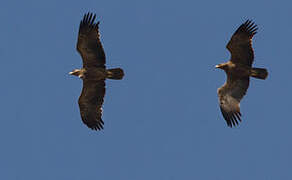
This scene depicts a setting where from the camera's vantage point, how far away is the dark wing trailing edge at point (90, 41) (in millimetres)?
29750

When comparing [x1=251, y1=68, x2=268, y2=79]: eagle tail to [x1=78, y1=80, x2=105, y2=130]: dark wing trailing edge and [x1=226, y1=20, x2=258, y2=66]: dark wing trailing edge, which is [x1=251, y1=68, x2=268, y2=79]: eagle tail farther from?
[x1=78, y1=80, x2=105, y2=130]: dark wing trailing edge

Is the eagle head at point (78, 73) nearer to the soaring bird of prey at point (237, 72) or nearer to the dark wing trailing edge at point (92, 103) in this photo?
the dark wing trailing edge at point (92, 103)

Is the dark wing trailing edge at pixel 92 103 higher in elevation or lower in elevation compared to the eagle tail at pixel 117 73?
lower

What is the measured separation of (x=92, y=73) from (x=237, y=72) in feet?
14.8

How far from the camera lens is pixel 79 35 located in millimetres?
29781

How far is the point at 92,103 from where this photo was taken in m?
30.8

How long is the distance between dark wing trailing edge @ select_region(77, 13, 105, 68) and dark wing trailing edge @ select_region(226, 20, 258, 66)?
13.2 feet

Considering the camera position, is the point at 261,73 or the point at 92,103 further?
the point at 92,103

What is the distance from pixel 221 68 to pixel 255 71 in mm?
1263

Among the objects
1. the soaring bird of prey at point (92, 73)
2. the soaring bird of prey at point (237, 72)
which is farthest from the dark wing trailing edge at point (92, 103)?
the soaring bird of prey at point (237, 72)

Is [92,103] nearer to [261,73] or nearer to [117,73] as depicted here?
[117,73]

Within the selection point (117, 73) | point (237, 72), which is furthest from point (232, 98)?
point (117, 73)

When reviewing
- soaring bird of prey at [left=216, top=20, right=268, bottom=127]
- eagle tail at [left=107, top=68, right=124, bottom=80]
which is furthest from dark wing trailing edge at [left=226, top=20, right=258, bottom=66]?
eagle tail at [left=107, top=68, right=124, bottom=80]

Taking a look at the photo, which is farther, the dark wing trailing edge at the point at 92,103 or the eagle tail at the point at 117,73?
the dark wing trailing edge at the point at 92,103
